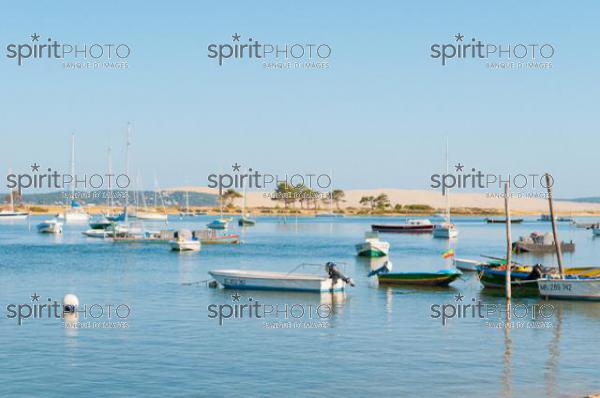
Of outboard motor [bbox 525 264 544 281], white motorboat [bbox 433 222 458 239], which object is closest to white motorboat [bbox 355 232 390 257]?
outboard motor [bbox 525 264 544 281]

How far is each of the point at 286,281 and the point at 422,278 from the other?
945 cm

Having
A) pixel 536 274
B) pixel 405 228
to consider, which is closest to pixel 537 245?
pixel 536 274

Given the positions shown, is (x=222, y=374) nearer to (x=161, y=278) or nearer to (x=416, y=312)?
(x=416, y=312)

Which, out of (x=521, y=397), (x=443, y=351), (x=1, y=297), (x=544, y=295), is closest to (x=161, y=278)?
(x=1, y=297)

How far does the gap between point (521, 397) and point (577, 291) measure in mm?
21889

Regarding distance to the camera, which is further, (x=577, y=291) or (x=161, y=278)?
(x=161, y=278)

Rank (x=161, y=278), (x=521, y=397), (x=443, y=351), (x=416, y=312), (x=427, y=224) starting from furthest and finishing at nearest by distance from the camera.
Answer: (x=427, y=224)
(x=161, y=278)
(x=416, y=312)
(x=443, y=351)
(x=521, y=397)

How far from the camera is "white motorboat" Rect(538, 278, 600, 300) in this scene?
1741 inches

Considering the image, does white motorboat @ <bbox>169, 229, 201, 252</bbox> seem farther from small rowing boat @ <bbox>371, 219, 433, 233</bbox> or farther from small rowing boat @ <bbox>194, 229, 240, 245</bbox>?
small rowing boat @ <bbox>371, 219, 433, 233</bbox>

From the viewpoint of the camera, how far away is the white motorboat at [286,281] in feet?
161

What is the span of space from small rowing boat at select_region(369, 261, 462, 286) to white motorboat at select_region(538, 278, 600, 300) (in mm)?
8318

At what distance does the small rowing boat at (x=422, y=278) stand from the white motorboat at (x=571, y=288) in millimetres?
8318

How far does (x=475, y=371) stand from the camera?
27.8 metres

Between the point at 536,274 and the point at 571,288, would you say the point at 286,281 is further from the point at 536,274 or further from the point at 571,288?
the point at 571,288
